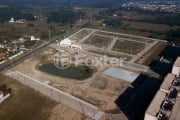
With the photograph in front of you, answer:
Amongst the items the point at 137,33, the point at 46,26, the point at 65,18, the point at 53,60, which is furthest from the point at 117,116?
the point at 65,18

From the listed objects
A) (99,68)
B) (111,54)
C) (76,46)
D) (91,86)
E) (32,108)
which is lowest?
(32,108)

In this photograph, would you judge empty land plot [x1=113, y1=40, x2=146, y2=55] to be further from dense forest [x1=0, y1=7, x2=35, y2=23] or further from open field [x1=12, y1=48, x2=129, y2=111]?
dense forest [x1=0, y1=7, x2=35, y2=23]

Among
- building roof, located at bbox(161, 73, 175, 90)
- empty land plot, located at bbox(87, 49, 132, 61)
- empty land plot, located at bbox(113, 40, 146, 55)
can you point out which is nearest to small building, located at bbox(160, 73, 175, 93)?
building roof, located at bbox(161, 73, 175, 90)

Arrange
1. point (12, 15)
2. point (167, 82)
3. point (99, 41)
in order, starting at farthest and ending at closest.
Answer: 1. point (12, 15)
2. point (99, 41)
3. point (167, 82)

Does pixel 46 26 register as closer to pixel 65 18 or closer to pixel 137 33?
pixel 65 18

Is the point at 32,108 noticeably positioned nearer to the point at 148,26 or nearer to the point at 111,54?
the point at 111,54

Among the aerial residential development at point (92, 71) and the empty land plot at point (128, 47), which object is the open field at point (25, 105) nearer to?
the aerial residential development at point (92, 71)

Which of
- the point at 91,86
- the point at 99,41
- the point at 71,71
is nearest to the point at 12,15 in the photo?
the point at 99,41

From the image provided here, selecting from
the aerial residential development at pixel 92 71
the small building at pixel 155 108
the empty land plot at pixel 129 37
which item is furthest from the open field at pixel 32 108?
the empty land plot at pixel 129 37

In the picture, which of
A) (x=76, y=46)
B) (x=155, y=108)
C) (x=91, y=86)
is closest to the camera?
(x=155, y=108)
